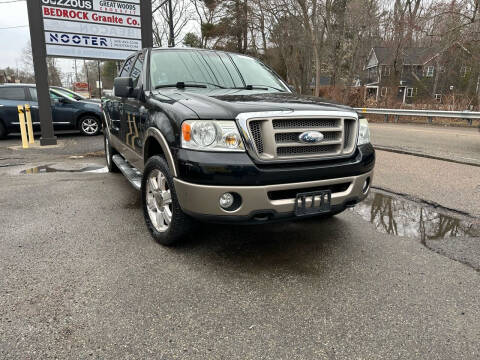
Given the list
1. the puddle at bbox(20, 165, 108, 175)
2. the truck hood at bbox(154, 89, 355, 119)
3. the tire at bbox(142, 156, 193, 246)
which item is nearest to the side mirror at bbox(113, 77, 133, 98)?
the truck hood at bbox(154, 89, 355, 119)

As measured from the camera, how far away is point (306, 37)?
2666cm

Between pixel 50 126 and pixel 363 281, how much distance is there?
9.31 metres

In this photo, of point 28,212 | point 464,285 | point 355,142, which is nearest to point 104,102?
point 28,212

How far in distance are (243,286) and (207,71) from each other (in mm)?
2401

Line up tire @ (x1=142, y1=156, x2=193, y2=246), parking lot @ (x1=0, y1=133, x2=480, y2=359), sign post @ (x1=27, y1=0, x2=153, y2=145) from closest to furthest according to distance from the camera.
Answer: parking lot @ (x1=0, y1=133, x2=480, y2=359)
tire @ (x1=142, y1=156, x2=193, y2=246)
sign post @ (x1=27, y1=0, x2=153, y2=145)

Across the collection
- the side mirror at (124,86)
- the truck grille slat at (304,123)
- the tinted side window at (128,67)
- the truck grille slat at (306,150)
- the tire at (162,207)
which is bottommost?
the tire at (162,207)

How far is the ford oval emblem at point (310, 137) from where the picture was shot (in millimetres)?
2774

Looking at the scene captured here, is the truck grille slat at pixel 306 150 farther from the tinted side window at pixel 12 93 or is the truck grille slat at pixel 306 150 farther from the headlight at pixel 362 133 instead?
→ the tinted side window at pixel 12 93

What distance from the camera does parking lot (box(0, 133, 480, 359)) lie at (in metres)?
2.05

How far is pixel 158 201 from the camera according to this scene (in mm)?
3281

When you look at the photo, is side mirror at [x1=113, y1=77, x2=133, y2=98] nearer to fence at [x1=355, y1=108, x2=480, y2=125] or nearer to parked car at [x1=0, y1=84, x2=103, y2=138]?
parked car at [x1=0, y1=84, x2=103, y2=138]

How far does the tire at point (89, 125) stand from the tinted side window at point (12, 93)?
1727mm

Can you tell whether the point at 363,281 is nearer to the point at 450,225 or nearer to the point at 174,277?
the point at 174,277

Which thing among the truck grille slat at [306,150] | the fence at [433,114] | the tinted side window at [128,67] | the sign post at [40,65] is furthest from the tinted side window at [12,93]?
the fence at [433,114]
